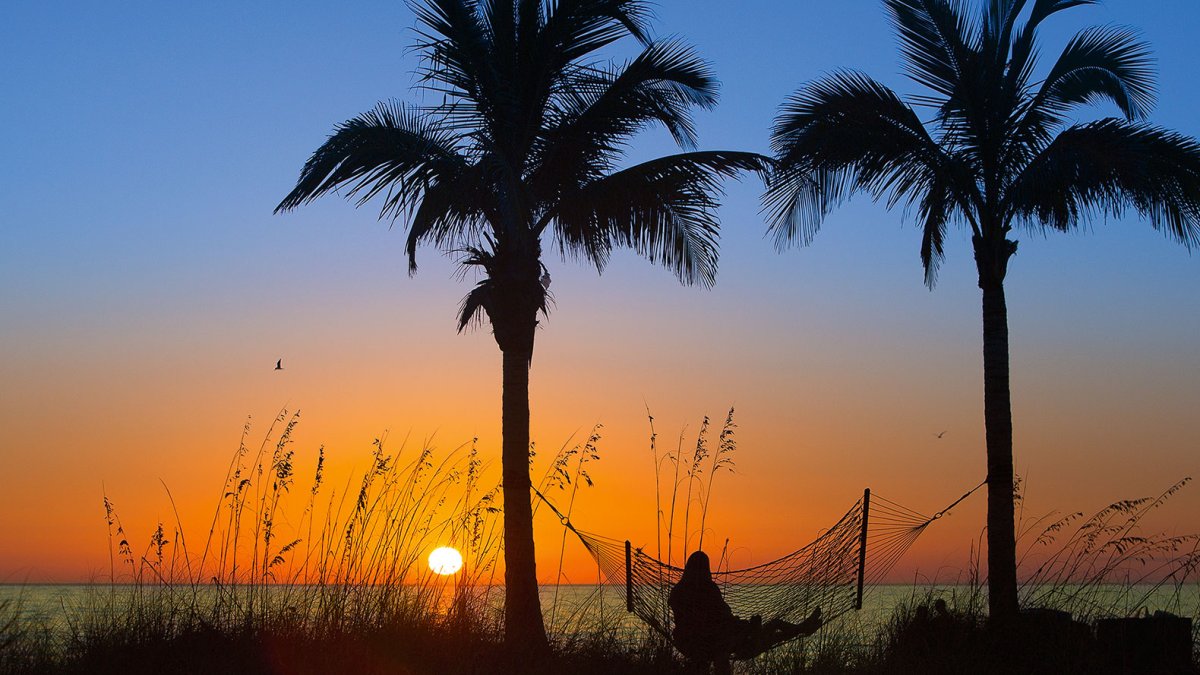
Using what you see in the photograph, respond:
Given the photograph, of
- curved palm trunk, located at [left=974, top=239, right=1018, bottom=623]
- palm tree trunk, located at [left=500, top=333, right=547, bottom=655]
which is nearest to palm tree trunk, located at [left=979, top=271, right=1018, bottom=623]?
curved palm trunk, located at [left=974, top=239, right=1018, bottom=623]

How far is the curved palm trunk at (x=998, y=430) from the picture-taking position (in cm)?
1141

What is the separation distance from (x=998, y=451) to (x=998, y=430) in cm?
24

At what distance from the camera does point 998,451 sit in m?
11.9

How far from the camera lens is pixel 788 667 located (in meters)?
9.55

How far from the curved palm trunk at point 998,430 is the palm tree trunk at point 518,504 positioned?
463cm

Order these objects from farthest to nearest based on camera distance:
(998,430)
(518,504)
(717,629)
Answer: (998,430) < (518,504) < (717,629)

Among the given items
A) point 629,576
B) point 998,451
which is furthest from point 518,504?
point 998,451

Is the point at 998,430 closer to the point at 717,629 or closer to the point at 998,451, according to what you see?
the point at 998,451

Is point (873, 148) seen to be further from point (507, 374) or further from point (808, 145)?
point (507, 374)

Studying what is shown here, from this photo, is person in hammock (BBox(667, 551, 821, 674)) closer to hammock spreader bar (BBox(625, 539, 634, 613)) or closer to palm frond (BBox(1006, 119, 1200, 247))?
hammock spreader bar (BBox(625, 539, 634, 613))

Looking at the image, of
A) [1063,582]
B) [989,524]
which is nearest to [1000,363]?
[989,524]

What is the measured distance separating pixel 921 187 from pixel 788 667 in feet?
20.0

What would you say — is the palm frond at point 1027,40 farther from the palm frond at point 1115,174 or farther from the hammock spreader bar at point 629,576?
the hammock spreader bar at point 629,576

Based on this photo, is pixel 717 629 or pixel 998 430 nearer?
pixel 717 629
